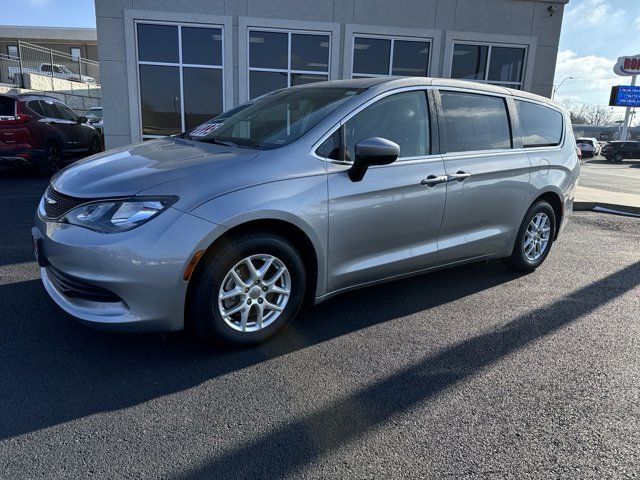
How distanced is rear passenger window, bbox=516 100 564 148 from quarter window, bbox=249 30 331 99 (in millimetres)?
7084

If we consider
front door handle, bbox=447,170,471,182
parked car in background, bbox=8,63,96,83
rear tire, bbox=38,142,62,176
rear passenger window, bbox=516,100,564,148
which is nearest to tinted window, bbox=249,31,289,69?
rear tire, bbox=38,142,62,176

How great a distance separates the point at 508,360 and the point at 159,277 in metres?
2.28

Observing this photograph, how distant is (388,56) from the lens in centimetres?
1183

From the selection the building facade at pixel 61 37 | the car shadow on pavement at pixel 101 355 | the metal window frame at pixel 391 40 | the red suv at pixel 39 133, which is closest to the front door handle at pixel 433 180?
the car shadow on pavement at pixel 101 355

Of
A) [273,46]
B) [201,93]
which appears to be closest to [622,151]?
[273,46]

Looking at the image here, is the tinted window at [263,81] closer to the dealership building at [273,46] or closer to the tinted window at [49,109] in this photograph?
the dealership building at [273,46]

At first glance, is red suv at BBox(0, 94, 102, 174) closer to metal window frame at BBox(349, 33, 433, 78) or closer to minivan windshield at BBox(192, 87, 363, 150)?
metal window frame at BBox(349, 33, 433, 78)

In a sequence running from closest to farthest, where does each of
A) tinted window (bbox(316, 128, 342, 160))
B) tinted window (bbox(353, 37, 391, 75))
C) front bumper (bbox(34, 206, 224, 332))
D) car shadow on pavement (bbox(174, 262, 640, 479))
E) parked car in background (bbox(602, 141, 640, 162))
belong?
car shadow on pavement (bbox(174, 262, 640, 479))
front bumper (bbox(34, 206, 224, 332))
tinted window (bbox(316, 128, 342, 160))
tinted window (bbox(353, 37, 391, 75))
parked car in background (bbox(602, 141, 640, 162))

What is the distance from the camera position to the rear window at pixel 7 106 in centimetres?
976

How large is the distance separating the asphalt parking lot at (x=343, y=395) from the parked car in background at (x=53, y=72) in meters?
22.5

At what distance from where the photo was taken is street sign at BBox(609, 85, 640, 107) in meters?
44.3

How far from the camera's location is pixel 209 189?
9.52ft

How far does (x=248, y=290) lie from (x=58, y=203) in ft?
4.29

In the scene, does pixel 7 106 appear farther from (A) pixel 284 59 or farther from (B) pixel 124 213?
(B) pixel 124 213
